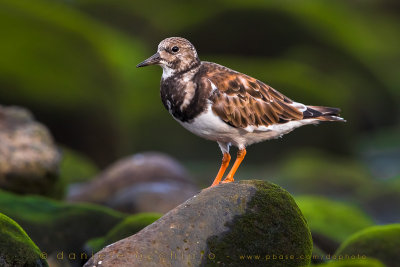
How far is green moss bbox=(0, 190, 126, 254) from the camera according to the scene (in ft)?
25.7

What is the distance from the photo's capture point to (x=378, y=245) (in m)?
7.69

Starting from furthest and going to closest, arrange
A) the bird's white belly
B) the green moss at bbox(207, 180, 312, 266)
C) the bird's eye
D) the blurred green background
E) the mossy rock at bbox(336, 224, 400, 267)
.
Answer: the blurred green background → the mossy rock at bbox(336, 224, 400, 267) → the bird's eye → the bird's white belly → the green moss at bbox(207, 180, 312, 266)

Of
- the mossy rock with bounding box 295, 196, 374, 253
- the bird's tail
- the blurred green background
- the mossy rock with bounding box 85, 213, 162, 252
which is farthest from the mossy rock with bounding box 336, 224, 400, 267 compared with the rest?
the blurred green background

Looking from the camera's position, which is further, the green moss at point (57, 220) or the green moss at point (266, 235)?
the green moss at point (57, 220)

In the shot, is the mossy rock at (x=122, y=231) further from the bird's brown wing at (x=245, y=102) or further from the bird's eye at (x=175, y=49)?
the bird's eye at (x=175, y=49)

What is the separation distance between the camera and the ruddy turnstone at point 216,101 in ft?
23.0

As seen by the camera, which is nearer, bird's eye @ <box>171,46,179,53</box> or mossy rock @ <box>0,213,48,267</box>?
mossy rock @ <box>0,213,48,267</box>

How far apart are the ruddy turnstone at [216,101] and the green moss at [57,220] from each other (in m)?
1.65

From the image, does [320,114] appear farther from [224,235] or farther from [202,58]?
[202,58]

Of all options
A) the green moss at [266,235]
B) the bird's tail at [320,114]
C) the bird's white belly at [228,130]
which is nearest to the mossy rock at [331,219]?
the bird's tail at [320,114]

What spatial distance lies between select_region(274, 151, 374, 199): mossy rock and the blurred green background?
0.16 m

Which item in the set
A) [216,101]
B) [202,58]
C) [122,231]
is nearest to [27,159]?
[122,231]

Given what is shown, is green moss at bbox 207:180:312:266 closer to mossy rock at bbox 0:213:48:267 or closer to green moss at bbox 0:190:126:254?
mossy rock at bbox 0:213:48:267

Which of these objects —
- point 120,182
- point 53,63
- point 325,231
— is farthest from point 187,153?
point 325,231
